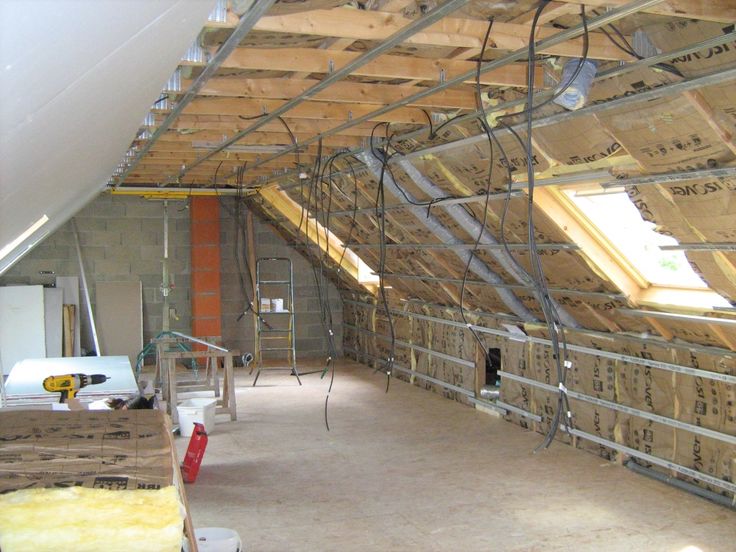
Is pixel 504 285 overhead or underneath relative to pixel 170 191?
underneath

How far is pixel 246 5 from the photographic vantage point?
2324 millimetres

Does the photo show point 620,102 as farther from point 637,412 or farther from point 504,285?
point 504,285

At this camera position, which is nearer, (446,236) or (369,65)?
(369,65)

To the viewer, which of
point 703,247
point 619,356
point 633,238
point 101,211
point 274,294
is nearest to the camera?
point 703,247

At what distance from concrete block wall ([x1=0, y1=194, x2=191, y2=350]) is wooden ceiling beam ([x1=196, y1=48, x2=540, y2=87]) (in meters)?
6.96

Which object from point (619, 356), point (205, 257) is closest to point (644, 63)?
point (619, 356)

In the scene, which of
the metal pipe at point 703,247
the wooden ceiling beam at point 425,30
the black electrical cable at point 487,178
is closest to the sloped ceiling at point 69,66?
the wooden ceiling beam at point 425,30

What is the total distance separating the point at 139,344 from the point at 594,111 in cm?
755

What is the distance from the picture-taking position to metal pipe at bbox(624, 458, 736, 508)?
475cm

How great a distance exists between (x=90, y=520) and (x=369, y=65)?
2.41 meters

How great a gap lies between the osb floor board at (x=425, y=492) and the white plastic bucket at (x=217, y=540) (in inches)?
18.4

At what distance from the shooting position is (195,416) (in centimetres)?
660

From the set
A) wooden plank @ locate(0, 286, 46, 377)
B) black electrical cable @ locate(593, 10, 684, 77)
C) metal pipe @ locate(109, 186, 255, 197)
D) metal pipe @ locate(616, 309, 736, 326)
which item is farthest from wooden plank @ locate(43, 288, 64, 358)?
black electrical cable @ locate(593, 10, 684, 77)

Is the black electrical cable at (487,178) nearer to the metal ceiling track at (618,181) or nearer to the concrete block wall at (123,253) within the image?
the metal ceiling track at (618,181)
